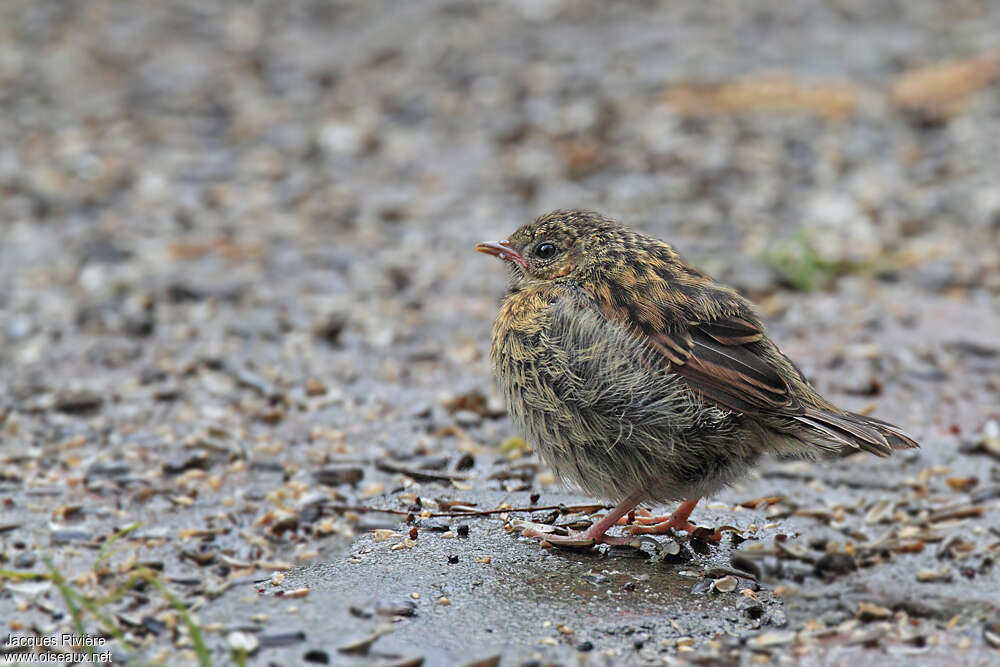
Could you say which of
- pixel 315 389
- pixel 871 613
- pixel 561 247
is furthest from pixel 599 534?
pixel 315 389

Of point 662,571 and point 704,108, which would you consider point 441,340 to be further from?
point 704,108

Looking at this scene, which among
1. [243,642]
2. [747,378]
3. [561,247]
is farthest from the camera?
[561,247]

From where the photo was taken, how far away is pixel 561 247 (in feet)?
17.4

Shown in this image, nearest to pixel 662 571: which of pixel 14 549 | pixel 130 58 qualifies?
pixel 14 549

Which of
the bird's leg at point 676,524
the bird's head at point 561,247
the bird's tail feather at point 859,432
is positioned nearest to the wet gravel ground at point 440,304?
the bird's leg at point 676,524

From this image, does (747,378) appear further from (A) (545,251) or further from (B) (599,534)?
(A) (545,251)

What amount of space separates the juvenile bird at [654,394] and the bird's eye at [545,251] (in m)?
0.37

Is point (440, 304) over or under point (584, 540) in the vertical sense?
over

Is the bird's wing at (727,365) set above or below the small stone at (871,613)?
above

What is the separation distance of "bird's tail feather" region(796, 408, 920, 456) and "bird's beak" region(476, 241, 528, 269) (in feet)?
5.08

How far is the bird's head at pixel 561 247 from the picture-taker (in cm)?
512

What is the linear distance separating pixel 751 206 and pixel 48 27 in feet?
31.4

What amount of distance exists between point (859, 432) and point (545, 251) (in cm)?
167

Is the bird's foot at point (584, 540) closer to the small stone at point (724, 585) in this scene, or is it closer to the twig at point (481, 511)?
the twig at point (481, 511)
